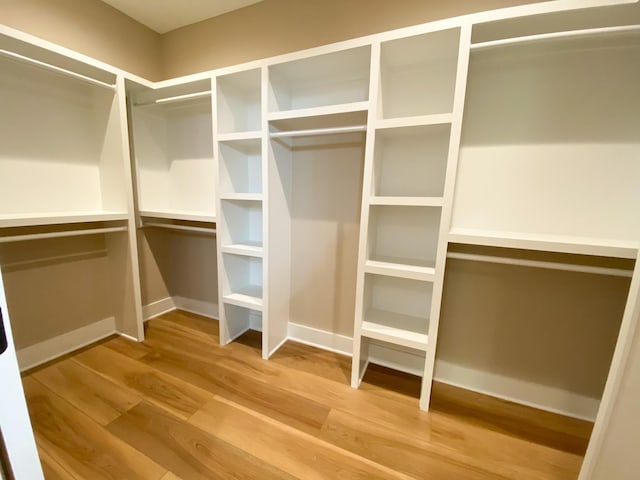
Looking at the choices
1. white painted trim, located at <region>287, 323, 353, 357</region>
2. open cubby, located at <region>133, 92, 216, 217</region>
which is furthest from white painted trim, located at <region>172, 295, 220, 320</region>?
open cubby, located at <region>133, 92, 216, 217</region>

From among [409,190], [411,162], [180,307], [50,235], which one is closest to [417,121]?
[411,162]

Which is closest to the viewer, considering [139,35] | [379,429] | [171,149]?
[379,429]

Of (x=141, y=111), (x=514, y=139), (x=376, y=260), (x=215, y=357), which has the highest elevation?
(x=141, y=111)

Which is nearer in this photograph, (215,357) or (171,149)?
(215,357)

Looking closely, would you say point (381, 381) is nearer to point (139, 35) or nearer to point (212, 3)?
point (212, 3)

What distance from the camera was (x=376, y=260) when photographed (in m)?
1.68

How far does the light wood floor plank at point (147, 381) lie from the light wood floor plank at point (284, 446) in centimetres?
11

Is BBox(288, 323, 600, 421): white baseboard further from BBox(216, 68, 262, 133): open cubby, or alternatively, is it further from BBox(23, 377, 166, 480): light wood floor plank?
BBox(216, 68, 262, 133): open cubby

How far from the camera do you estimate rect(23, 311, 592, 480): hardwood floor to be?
3.87 feet

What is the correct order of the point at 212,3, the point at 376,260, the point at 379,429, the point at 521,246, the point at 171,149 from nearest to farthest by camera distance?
1. the point at 521,246
2. the point at 379,429
3. the point at 376,260
4. the point at 212,3
5. the point at 171,149

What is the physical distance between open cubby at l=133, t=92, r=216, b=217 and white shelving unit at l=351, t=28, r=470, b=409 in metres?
1.50

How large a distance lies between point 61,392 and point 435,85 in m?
2.92

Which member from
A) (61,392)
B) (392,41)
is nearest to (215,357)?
(61,392)

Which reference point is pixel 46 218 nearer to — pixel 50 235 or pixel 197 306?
pixel 50 235
